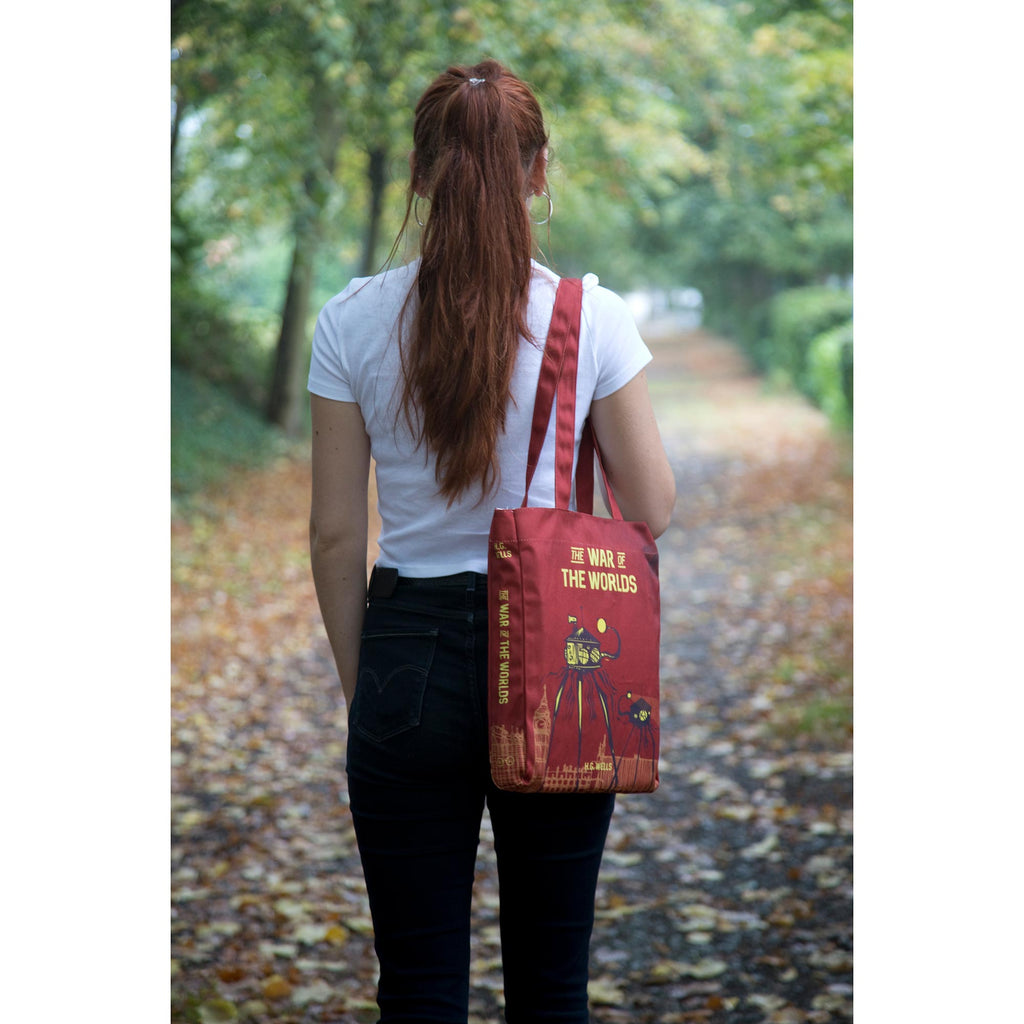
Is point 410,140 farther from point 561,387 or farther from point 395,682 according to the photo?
point 395,682

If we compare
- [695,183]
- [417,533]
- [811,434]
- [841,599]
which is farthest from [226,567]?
[695,183]

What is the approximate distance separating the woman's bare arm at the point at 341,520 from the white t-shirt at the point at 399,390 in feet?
0.12

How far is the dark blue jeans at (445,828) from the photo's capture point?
5.26 feet

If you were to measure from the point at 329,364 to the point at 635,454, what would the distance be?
1.54 ft

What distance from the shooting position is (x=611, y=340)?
163 centimetres

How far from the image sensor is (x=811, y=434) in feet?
47.6

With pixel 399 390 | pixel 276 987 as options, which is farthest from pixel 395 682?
pixel 276 987

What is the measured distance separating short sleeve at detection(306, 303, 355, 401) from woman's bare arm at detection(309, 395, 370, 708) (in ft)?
0.05

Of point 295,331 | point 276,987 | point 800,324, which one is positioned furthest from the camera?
point 800,324

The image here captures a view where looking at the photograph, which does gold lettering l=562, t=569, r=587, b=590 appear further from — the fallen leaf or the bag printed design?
the fallen leaf

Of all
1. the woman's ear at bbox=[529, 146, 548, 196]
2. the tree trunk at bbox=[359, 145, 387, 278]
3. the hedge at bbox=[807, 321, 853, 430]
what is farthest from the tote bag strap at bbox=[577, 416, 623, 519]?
the tree trunk at bbox=[359, 145, 387, 278]

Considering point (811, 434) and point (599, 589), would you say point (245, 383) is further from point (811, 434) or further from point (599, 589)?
point (599, 589)

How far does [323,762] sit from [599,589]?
3.82m

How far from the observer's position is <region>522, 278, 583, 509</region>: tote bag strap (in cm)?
159
